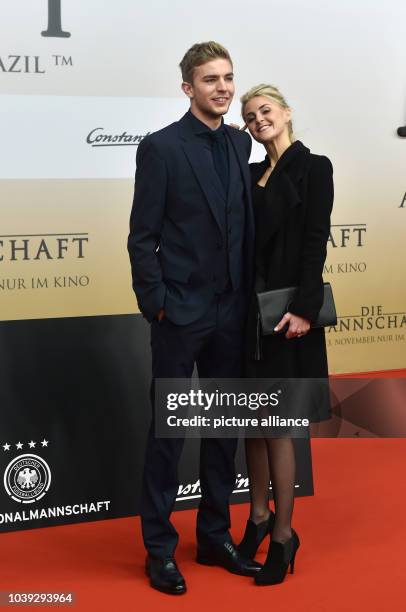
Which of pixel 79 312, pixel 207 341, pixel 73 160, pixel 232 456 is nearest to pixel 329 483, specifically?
pixel 232 456

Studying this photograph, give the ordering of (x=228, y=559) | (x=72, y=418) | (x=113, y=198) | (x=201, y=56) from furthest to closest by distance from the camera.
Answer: (x=113, y=198)
(x=72, y=418)
(x=228, y=559)
(x=201, y=56)

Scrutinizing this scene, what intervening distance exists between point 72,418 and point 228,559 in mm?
706

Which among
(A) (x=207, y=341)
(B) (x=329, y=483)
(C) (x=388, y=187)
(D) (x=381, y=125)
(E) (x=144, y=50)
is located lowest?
(B) (x=329, y=483)

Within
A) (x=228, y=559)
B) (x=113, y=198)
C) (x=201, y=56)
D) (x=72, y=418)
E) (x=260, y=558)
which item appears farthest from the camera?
(x=113, y=198)

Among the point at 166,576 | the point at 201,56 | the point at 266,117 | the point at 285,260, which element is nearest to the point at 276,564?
the point at 166,576

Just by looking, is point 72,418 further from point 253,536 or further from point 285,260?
point 285,260

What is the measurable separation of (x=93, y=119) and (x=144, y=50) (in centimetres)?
46

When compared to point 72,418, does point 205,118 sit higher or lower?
higher

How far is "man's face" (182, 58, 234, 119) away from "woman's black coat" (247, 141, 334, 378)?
0.22 metres

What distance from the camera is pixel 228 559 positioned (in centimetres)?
268

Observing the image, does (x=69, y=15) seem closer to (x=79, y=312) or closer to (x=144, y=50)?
(x=144, y=50)

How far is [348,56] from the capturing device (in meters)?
5.21

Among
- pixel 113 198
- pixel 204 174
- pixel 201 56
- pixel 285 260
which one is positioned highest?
pixel 201 56

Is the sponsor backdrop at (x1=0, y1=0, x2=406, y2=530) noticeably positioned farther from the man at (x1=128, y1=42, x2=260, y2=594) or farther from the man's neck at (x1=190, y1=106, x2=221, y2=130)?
the man's neck at (x1=190, y1=106, x2=221, y2=130)
